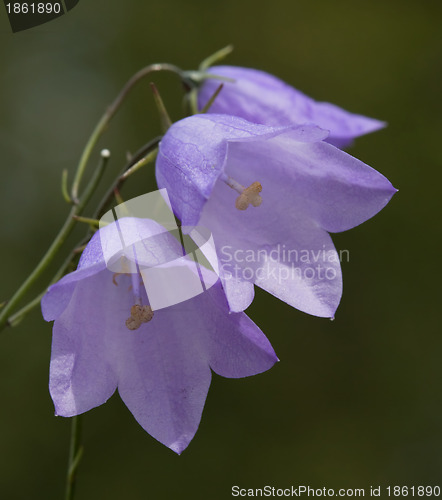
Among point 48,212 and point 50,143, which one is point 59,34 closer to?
point 50,143

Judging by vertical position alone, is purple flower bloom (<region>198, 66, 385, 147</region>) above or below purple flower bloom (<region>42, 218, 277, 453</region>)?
above

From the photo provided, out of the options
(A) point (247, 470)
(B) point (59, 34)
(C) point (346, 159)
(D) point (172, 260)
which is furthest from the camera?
(B) point (59, 34)

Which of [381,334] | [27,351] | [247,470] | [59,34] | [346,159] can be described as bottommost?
[247,470]

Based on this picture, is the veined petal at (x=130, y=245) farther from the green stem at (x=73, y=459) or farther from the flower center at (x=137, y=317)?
the green stem at (x=73, y=459)

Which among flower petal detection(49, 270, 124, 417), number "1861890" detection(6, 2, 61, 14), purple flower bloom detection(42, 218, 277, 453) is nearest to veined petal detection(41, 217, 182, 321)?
purple flower bloom detection(42, 218, 277, 453)

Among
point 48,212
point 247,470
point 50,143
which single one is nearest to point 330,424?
point 247,470

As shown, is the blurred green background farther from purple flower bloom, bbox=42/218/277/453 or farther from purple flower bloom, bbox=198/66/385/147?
purple flower bloom, bbox=42/218/277/453

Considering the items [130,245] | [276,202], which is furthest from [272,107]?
[130,245]

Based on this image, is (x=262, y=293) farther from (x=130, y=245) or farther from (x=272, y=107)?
(x=130, y=245)
